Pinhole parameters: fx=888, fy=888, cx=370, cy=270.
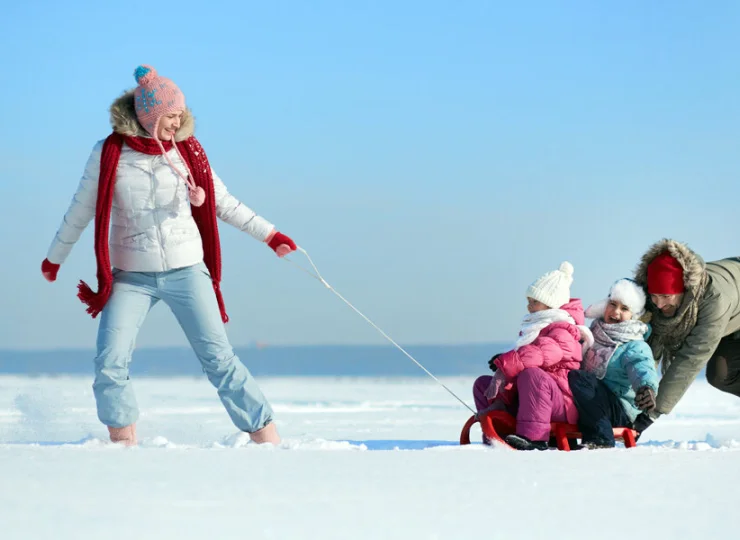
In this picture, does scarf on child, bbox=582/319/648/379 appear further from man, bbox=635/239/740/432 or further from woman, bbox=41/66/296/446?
woman, bbox=41/66/296/446

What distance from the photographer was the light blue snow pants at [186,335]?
4066 mm

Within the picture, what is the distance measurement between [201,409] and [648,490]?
6.25 m

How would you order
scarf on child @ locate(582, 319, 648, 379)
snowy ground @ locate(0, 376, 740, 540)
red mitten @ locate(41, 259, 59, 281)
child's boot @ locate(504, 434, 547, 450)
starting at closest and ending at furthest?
snowy ground @ locate(0, 376, 740, 540), child's boot @ locate(504, 434, 547, 450), red mitten @ locate(41, 259, 59, 281), scarf on child @ locate(582, 319, 648, 379)

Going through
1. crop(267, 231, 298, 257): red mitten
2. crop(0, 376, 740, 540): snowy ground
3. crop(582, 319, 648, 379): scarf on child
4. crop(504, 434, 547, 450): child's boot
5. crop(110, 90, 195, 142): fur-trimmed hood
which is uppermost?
crop(110, 90, 195, 142): fur-trimmed hood

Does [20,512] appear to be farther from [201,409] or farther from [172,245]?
[201,409]

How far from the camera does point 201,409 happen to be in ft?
28.1

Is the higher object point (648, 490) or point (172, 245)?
point (172, 245)

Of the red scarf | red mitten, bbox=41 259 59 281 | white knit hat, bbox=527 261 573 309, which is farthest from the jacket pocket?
white knit hat, bbox=527 261 573 309

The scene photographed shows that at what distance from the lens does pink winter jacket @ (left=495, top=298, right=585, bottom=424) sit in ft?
14.0

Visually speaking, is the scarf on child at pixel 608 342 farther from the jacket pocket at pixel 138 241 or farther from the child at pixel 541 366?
the jacket pocket at pixel 138 241

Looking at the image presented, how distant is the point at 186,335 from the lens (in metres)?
4.28

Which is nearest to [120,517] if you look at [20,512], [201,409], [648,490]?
[20,512]

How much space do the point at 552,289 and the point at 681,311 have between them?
2.18 ft

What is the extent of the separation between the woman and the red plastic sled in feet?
3.40
